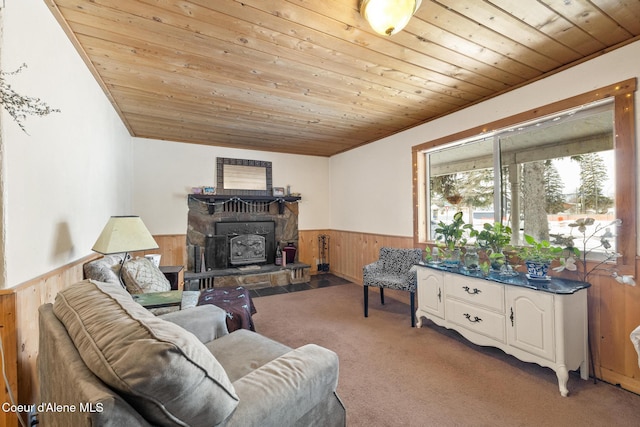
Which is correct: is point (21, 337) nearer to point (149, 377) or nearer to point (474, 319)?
point (149, 377)

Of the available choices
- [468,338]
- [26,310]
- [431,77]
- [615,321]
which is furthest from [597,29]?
[26,310]

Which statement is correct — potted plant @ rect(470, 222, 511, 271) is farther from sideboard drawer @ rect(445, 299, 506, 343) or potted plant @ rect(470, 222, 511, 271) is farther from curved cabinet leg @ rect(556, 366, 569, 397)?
curved cabinet leg @ rect(556, 366, 569, 397)

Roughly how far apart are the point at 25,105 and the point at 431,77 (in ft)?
8.71

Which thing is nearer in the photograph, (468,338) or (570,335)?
(570,335)

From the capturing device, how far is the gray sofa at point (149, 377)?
0.66 meters

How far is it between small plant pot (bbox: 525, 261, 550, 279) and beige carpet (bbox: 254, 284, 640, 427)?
0.71m

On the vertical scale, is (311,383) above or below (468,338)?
above

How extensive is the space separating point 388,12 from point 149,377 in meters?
1.87

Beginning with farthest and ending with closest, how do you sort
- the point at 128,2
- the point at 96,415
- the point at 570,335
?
1. the point at 570,335
2. the point at 128,2
3. the point at 96,415

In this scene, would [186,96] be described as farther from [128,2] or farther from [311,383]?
[311,383]

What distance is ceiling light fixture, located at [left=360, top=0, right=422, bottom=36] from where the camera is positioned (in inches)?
57.8

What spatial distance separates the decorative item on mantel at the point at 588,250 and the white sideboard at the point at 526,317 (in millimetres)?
150

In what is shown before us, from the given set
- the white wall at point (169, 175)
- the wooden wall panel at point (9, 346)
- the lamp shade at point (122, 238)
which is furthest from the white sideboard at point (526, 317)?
the white wall at point (169, 175)

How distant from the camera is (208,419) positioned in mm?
766
